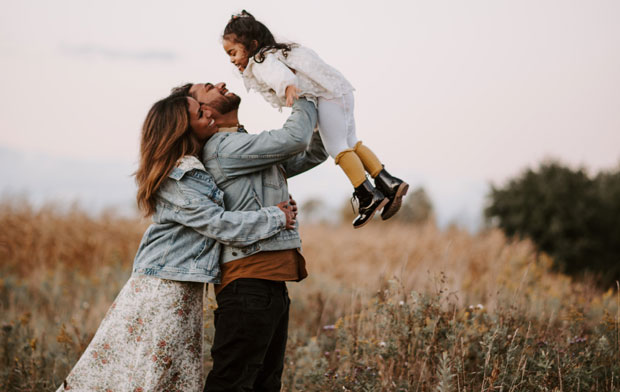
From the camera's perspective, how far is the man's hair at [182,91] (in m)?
3.03

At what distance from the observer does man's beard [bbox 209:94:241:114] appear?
2.98 m

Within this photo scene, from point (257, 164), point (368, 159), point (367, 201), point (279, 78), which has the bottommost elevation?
point (367, 201)

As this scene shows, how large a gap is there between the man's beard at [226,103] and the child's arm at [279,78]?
0.21 meters

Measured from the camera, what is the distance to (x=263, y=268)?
2799mm

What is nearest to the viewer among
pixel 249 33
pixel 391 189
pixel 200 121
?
pixel 200 121

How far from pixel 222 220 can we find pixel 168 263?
1.34 ft

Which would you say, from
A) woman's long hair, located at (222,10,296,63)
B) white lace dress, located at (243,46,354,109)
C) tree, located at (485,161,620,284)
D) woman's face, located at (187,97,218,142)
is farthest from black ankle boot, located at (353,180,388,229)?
tree, located at (485,161,620,284)

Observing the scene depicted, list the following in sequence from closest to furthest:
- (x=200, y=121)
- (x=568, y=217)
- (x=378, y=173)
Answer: (x=200, y=121) → (x=378, y=173) → (x=568, y=217)

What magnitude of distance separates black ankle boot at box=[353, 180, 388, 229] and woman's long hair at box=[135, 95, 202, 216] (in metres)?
0.98

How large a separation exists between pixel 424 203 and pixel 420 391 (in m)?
16.2

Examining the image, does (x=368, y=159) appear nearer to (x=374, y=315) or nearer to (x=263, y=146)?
(x=263, y=146)

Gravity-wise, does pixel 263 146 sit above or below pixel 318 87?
below

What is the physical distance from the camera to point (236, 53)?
11.6 ft

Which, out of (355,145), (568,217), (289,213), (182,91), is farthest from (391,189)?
(568,217)
